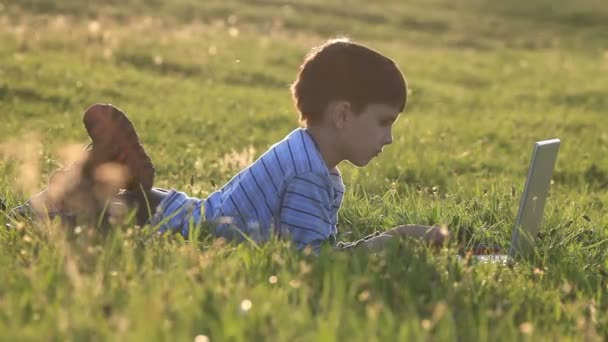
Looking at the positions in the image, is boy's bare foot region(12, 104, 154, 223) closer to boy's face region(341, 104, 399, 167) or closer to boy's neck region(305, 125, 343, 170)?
boy's neck region(305, 125, 343, 170)

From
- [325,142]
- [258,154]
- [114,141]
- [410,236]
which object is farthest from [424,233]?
[258,154]

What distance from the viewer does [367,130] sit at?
500 centimetres

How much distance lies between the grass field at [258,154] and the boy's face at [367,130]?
24.9 inches

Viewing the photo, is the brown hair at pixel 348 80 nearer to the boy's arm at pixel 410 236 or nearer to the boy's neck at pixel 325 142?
the boy's neck at pixel 325 142

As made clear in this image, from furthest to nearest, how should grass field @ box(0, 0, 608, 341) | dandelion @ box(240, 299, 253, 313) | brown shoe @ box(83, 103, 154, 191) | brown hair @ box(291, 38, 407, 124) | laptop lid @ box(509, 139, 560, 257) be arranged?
brown hair @ box(291, 38, 407, 124), brown shoe @ box(83, 103, 154, 191), laptop lid @ box(509, 139, 560, 257), grass field @ box(0, 0, 608, 341), dandelion @ box(240, 299, 253, 313)

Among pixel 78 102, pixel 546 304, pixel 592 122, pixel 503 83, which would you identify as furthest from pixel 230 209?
pixel 503 83

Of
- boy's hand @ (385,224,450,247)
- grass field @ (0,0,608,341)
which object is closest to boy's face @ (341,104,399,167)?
boy's hand @ (385,224,450,247)

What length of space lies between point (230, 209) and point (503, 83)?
15.8 m

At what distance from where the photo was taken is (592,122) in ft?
46.0

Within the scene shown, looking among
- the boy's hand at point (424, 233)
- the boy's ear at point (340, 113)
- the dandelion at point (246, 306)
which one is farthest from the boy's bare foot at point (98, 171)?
the dandelion at point (246, 306)

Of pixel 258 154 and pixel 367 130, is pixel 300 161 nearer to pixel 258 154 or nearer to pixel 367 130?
pixel 367 130

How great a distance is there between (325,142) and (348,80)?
358 millimetres

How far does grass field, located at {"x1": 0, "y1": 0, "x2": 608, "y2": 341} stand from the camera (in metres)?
3.20

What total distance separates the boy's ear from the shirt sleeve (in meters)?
0.32
